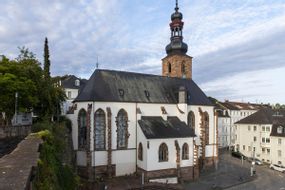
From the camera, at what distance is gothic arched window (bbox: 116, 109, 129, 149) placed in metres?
33.2

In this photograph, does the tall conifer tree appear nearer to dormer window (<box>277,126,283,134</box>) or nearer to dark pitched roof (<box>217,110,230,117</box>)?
dormer window (<box>277,126,283,134</box>)

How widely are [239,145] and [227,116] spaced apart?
12982 mm

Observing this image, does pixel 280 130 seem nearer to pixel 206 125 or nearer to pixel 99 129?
pixel 206 125

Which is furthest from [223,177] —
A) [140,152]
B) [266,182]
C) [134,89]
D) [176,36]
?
[176,36]

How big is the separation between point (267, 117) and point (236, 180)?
91.0ft

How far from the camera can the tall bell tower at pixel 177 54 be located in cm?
4591

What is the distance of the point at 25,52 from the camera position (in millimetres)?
34406

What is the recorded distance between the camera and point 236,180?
113 feet

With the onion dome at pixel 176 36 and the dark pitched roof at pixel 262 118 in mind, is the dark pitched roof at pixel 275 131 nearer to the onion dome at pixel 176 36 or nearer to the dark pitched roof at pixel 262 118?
the dark pitched roof at pixel 262 118

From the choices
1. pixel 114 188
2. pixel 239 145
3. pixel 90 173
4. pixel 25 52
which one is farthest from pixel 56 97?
pixel 239 145

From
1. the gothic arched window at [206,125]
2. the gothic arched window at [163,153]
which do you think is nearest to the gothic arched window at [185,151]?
the gothic arched window at [163,153]

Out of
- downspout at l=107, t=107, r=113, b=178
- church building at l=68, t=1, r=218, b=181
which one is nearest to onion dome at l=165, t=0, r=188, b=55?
church building at l=68, t=1, r=218, b=181

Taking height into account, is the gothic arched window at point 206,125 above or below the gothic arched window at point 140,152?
above

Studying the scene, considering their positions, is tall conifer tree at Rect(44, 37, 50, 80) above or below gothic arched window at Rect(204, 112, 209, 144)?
above
